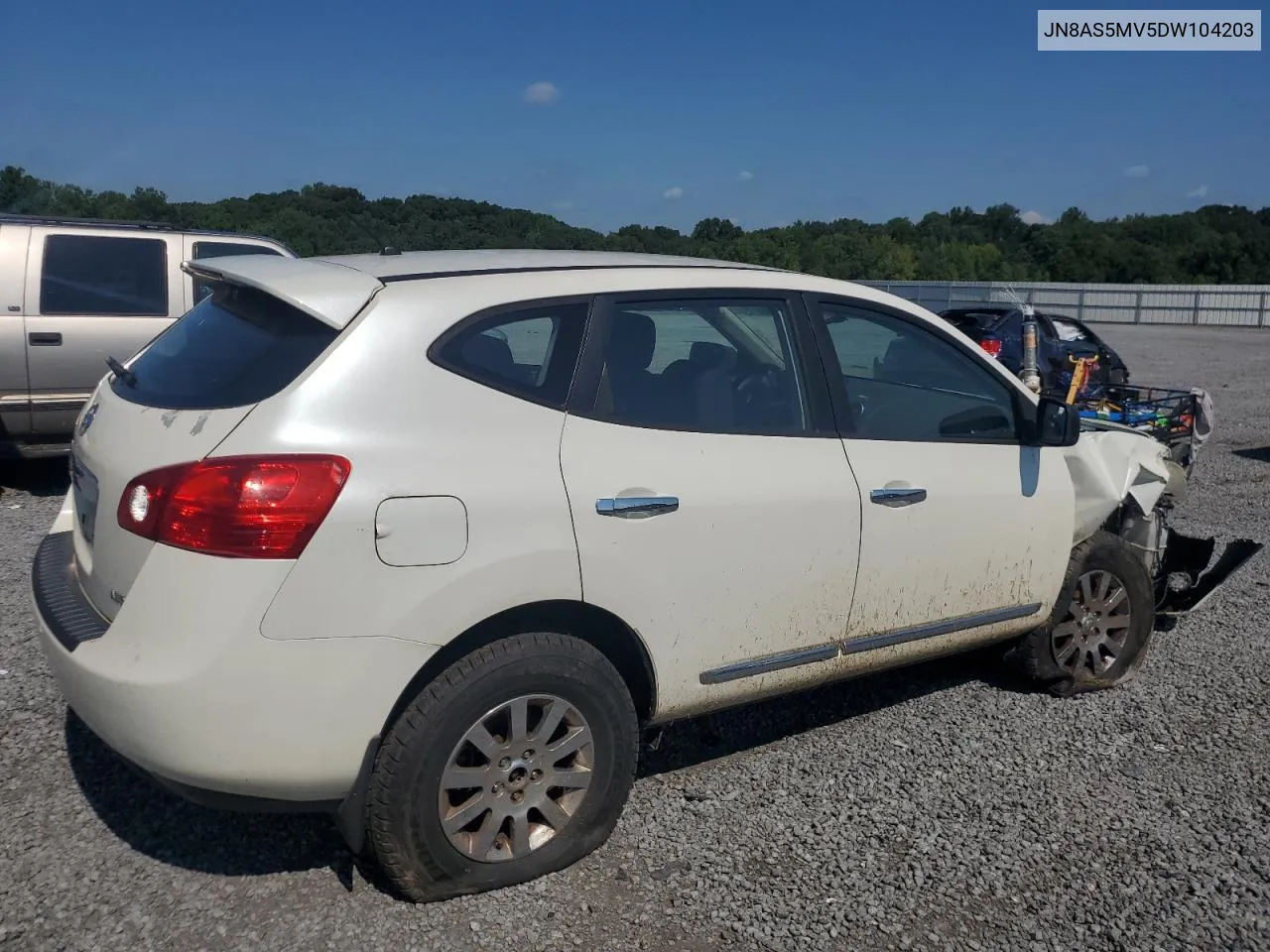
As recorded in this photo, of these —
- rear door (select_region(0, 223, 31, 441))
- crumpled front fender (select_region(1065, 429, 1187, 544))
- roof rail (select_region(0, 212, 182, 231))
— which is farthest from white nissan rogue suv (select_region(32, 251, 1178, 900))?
roof rail (select_region(0, 212, 182, 231))

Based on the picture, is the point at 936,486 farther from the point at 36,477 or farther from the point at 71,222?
the point at 36,477

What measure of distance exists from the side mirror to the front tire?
77.1 inches

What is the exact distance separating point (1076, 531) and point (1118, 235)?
67.0m

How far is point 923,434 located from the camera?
13.1 feet

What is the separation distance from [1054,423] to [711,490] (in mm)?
1615

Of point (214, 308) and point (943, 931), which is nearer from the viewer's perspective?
point (943, 931)

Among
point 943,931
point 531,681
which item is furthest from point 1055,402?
point 531,681

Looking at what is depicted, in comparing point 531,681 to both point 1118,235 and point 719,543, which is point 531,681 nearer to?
point 719,543

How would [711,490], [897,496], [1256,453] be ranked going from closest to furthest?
1. [711,490]
2. [897,496]
3. [1256,453]

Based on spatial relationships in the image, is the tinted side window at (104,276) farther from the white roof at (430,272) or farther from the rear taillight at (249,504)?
the rear taillight at (249,504)

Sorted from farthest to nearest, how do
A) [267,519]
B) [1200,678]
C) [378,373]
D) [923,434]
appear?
[1200,678] < [923,434] < [378,373] < [267,519]

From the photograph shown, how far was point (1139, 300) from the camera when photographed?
129ft

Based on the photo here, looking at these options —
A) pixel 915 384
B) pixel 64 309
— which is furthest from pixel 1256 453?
pixel 64 309

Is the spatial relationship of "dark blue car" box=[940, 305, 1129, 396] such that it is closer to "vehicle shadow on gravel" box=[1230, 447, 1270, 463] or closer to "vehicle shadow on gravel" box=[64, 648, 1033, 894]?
"vehicle shadow on gravel" box=[1230, 447, 1270, 463]
